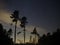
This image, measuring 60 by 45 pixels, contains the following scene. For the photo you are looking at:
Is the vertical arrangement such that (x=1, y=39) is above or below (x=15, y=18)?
below

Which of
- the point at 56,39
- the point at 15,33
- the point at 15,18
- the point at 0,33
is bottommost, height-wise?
the point at 56,39

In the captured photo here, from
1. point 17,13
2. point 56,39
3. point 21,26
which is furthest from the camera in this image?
point 21,26

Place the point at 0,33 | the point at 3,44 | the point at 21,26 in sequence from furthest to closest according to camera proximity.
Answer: the point at 21,26
the point at 0,33
the point at 3,44

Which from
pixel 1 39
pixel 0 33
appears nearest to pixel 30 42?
pixel 0 33

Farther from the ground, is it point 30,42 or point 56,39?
point 30,42

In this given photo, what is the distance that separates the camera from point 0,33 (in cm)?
5912

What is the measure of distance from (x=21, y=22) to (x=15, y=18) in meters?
5.45

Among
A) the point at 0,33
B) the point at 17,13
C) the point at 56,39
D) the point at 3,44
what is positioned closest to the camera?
the point at 56,39

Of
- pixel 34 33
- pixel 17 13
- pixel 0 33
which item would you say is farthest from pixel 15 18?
pixel 0 33

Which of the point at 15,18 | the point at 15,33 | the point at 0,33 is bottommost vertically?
the point at 0,33

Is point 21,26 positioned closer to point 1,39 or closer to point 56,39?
point 1,39

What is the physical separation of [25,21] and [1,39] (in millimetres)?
44639

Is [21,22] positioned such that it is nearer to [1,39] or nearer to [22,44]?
[22,44]

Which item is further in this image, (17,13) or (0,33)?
(17,13)
